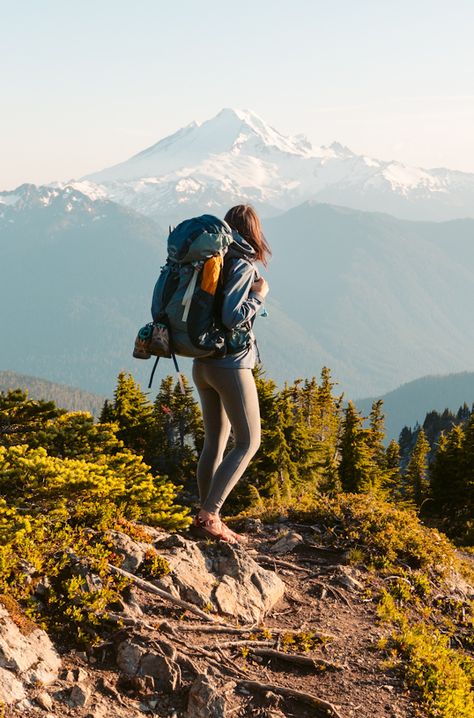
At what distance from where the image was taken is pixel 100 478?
6.64m

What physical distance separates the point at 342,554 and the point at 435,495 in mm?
30343

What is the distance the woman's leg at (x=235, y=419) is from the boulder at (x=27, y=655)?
262 cm

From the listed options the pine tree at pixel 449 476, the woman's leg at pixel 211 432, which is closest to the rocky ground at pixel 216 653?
the woman's leg at pixel 211 432

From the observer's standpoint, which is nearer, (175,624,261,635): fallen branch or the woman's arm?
(175,624,261,635): fallen branch

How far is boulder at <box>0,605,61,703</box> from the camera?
5.10 metres

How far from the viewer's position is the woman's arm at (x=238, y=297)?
7.09 meters

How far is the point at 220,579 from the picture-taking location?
7.20 m

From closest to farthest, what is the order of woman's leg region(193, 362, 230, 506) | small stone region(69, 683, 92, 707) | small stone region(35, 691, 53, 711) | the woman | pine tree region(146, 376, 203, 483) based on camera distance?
small stone region(35, 691, 53, 711) < small stone region(69, 683, 92, 707) < the woman < woman's leg region(193, 362, 230, 506) < pine tree region(146, 376, 203, 483)

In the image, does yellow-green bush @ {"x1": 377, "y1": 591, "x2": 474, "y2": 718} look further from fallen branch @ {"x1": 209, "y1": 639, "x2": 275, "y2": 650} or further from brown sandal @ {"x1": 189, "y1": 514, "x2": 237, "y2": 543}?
brown sandal @ {"x1": 189, "y1": 514, "x2": 237, "y2": 543}

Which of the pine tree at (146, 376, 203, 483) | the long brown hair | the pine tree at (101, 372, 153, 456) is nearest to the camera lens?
the long brown hair

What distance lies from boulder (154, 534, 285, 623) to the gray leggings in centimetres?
56

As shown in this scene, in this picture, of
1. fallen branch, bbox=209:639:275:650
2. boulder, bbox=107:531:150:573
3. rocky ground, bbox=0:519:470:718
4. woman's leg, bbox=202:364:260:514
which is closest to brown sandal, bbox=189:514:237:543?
woman's leg, bbox=202:364:260:514

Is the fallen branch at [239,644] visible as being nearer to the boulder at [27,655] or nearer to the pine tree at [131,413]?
the boulder at [27,655]

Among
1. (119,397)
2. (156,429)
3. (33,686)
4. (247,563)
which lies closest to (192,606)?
(247,563)
